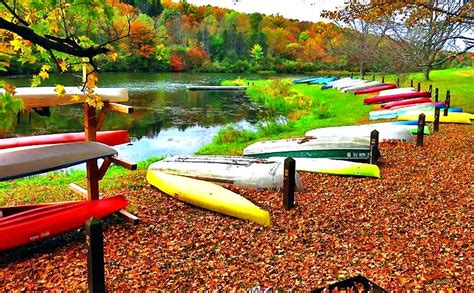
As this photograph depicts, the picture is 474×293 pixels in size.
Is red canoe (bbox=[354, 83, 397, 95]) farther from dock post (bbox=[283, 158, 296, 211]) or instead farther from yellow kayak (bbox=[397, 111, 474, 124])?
dock post (bbox=[283, 158, 296, 211])

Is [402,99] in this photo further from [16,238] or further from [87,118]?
[16,238]

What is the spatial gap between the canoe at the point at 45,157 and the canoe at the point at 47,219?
0.54 m

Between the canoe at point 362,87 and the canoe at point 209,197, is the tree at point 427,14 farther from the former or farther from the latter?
the canoe at point 362,87

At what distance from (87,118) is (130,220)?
169 cm

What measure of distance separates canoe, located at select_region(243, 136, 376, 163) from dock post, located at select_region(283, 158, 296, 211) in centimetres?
297

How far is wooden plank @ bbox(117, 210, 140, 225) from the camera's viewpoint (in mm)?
5836

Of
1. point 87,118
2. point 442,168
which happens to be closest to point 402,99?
point 442,168

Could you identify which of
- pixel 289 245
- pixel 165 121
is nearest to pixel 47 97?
pixel 289 245

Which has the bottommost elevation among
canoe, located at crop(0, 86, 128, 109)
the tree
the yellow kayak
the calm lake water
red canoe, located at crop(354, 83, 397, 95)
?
the calm lake water

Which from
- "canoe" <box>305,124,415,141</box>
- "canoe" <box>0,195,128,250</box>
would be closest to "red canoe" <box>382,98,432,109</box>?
"canoe" <box>305,124,415,141</box>

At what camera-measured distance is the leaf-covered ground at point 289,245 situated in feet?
14.4

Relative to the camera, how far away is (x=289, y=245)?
515cm

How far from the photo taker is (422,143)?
407 inches

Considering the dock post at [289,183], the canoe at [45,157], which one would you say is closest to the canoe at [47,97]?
the canoe at [45,157]
